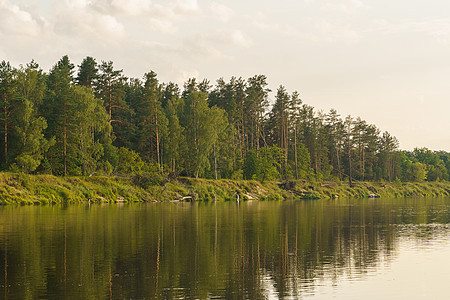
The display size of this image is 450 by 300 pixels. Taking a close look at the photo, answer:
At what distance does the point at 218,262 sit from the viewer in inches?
826

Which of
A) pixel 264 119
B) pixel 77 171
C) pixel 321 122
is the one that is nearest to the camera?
pixel 77 171

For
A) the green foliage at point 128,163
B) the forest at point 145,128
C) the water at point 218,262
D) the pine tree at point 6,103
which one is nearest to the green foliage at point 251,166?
the forest at point 145,128

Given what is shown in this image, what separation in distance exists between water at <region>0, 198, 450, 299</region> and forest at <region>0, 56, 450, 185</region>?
42.6m

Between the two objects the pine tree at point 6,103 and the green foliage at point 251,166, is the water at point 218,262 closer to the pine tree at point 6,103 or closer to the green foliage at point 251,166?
the pine tree at point 6,103

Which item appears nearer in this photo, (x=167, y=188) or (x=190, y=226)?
(x=190, y=226)

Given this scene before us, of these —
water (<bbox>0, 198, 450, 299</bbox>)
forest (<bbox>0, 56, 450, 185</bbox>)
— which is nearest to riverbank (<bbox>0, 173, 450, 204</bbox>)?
forest (<bbox>0, 56, 450, 185</bbox>)

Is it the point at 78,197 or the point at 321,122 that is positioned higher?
the point at 321,122

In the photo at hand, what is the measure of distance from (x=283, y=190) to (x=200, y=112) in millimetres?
25354

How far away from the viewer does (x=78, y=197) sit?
6906 centimetres

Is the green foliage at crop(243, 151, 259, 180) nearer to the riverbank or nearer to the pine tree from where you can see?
the riverbank

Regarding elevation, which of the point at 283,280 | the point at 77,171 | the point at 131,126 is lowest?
the point at 283,280

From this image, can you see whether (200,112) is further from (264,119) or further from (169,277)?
(169,277)

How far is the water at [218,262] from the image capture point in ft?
51.6

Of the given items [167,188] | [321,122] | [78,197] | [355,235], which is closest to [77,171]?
[78,197]
